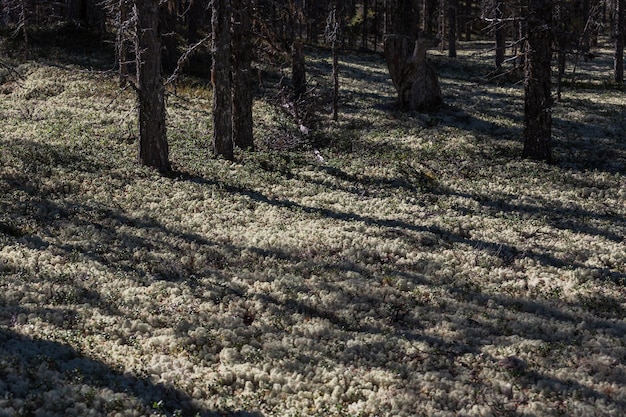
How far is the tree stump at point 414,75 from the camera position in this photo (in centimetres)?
2919

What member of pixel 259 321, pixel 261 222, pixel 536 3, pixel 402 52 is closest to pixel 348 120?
pixel 402 52

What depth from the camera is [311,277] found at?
41.7 feet

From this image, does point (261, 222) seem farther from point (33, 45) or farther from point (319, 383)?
point (33, 45)

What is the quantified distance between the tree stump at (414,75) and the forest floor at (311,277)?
5082mm

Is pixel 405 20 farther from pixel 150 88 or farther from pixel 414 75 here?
pixel 150 88

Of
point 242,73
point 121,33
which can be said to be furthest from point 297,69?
point 242,73

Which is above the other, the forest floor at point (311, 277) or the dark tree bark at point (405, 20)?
the dark tree bark at point (405, 20)

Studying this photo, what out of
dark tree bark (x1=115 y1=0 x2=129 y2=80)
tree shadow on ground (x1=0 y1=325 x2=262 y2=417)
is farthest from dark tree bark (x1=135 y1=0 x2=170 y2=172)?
tree shadow on ground (x1=0 y1=325 x2=262 y2=417)

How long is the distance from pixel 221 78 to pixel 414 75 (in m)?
12.8

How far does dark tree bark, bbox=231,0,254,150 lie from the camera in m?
22.0

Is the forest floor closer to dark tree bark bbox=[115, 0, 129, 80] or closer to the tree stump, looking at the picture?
dark tree bark bbox=[115, 0, 129, 80]

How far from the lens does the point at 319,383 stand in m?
9.01

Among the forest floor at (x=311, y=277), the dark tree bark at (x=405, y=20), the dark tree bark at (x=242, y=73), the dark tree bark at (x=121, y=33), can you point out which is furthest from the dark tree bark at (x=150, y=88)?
the dark tree bark at (x=405, y=20)

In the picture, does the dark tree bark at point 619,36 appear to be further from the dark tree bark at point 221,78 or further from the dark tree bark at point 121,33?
the dark tree bark at point 121,33
